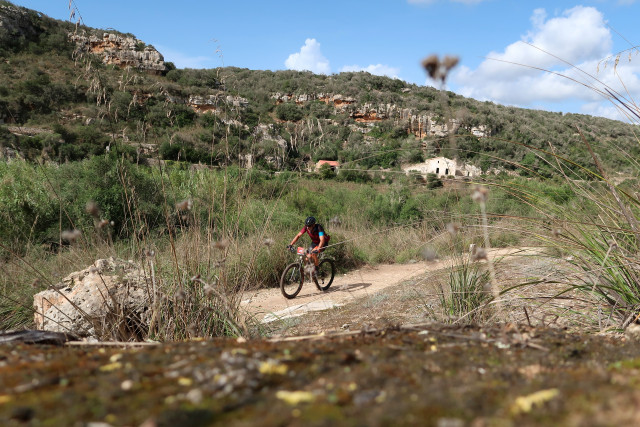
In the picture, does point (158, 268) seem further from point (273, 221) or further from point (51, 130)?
point (51, 130)

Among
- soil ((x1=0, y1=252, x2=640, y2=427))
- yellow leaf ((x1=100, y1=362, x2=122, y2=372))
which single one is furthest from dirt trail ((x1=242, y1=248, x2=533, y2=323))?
yellow leaf ((x1=100, y1=362, x2=122, y2=372))

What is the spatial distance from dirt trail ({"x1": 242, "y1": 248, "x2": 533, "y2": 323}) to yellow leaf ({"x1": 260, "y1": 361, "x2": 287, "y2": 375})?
4.01 meters

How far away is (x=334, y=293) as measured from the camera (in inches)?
291

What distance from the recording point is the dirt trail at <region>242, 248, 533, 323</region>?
5.73 m

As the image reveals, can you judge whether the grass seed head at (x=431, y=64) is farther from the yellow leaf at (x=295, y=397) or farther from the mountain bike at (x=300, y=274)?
the mountain bike at (x=300, y=274)

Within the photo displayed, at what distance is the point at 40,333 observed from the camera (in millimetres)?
1576

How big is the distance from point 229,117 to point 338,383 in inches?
155

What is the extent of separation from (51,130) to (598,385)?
2878 centimetres

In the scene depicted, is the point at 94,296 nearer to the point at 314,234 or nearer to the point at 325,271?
the point at 314,234

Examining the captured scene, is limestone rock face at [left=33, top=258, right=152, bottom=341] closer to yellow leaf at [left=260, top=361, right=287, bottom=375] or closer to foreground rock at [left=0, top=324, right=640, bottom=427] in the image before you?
foreground rock at [left=0, top=324, right=640, bottom=427]

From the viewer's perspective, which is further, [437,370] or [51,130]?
[51,130]

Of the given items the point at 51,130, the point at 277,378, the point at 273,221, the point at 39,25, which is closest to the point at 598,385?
the point at 277,378

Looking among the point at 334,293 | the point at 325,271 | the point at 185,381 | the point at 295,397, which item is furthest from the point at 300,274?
the point at 295,397

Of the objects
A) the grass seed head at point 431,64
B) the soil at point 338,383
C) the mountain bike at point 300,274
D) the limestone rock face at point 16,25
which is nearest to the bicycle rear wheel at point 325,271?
the mountain bike at point 300,274
